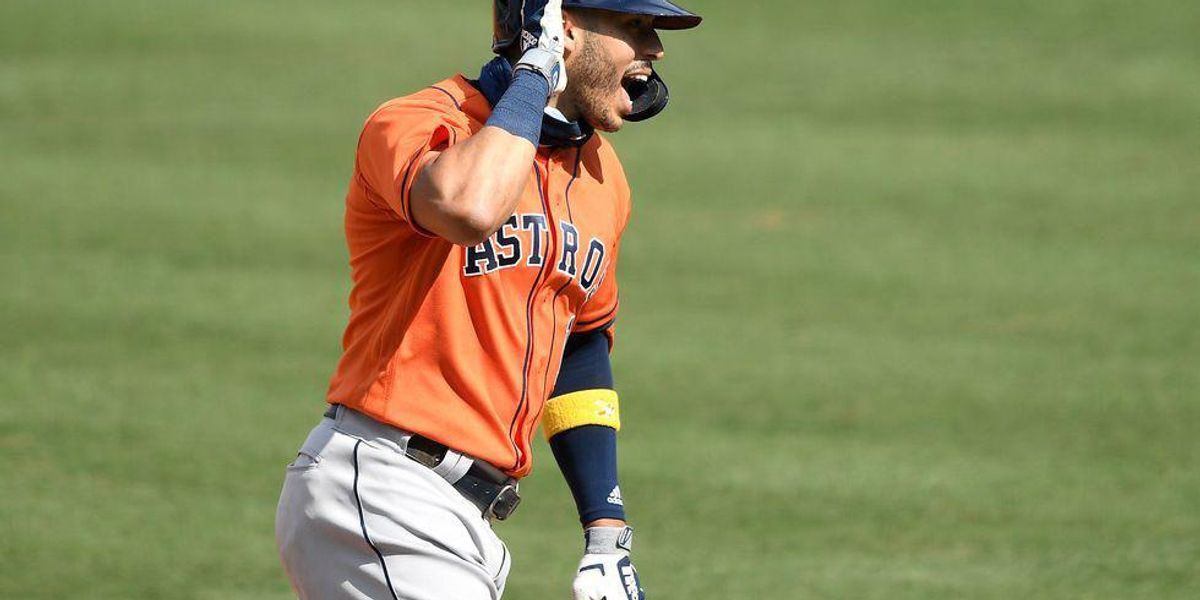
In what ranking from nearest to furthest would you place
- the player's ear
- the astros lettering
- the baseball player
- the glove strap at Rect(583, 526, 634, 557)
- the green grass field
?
the baseball player
the astros lettering
the player's ear
the glove strap at Rect(583, 526, 634, 557)
the green grass field

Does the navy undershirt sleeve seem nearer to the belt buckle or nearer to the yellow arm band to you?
the yellow arm band

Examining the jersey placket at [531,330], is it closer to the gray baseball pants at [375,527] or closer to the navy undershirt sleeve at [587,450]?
the gray baseball pants at [375,527]

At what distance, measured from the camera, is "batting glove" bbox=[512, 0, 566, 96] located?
392cm

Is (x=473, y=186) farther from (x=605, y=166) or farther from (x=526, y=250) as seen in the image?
(x=605, y=166)

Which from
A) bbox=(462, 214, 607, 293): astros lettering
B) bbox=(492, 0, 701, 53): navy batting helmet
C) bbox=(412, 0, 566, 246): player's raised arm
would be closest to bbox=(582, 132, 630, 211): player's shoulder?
bbox=(462, 214, 607, 293): astros lettering

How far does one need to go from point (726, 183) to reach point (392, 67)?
4022 mm

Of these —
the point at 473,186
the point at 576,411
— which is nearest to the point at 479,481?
the point at 576,411

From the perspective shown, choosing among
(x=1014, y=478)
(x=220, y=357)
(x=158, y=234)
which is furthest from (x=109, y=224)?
(x=1014, y=478)

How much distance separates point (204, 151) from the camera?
43.6ft

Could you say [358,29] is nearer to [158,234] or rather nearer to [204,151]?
[204,151]

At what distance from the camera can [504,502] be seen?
13.4ft

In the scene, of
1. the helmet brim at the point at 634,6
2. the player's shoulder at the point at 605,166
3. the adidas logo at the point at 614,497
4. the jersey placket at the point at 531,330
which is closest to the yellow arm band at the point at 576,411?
the adidas logo at the point at 614,497

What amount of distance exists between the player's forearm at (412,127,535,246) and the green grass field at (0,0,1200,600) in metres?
3.50

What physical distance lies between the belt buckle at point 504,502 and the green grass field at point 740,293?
9.35 ft
